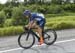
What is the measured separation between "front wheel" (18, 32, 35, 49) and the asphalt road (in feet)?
0.57

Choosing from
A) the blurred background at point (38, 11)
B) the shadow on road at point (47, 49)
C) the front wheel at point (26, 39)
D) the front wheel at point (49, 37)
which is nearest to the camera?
the shadow on road at point (47, 49)

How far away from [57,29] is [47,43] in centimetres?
440

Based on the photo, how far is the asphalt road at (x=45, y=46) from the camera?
33.9ft

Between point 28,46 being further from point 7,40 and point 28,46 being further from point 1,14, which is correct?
point 1,14

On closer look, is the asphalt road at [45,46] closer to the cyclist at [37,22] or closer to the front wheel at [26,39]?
the front wheel at [26,39]

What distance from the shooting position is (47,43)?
37.4ft

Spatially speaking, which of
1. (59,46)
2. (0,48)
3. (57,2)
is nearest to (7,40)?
(0,48)

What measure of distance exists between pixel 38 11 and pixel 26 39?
1476 centimetres

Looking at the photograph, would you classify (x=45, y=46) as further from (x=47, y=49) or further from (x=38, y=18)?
(x=38, y=18)

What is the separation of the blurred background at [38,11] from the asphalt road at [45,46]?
164cm

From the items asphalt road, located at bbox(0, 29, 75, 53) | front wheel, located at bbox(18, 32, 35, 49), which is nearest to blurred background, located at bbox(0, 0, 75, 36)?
asphalt road, located at bbox(0, 29, 75, 53)

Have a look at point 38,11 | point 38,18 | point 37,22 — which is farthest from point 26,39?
point 38,11

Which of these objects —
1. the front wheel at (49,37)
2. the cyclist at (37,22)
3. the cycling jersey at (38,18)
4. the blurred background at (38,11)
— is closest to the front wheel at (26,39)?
the cyclist at (37,22)

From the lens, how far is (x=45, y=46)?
440 inches
